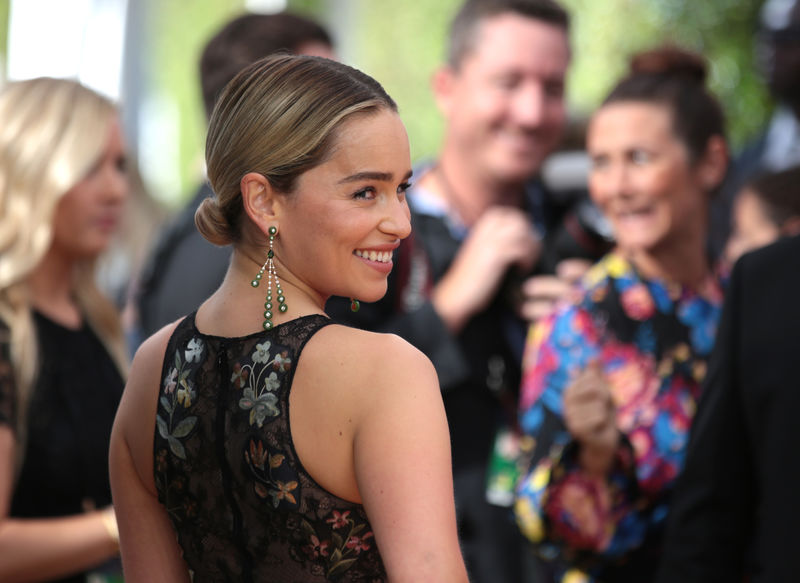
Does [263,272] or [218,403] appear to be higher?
[263,272]

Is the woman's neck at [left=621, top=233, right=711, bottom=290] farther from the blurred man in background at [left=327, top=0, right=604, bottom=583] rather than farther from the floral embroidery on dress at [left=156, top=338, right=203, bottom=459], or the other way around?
the floral embroidery on dress at [left=156, top=338, right=203, bottom=459]

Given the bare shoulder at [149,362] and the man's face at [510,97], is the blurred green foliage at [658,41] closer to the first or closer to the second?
the man's face at [510,97]

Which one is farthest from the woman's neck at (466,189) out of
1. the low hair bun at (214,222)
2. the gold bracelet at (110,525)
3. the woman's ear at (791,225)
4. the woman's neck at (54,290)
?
the low hair bun at (214,222)

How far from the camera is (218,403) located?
1.62 m

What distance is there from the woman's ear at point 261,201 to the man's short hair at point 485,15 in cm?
214

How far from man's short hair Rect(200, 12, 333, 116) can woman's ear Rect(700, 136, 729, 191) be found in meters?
1.21

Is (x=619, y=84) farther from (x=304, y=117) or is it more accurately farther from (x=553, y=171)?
(x=304, y=117)

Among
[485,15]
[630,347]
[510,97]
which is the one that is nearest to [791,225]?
[630,347]

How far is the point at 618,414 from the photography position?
2.94 m

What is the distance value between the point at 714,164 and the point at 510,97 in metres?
0.67

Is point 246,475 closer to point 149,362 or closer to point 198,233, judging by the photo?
point 149,362

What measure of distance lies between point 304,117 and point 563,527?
1617 millimetres

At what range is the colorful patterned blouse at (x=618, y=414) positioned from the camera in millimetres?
2857

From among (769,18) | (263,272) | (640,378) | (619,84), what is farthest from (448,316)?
(769,18)
